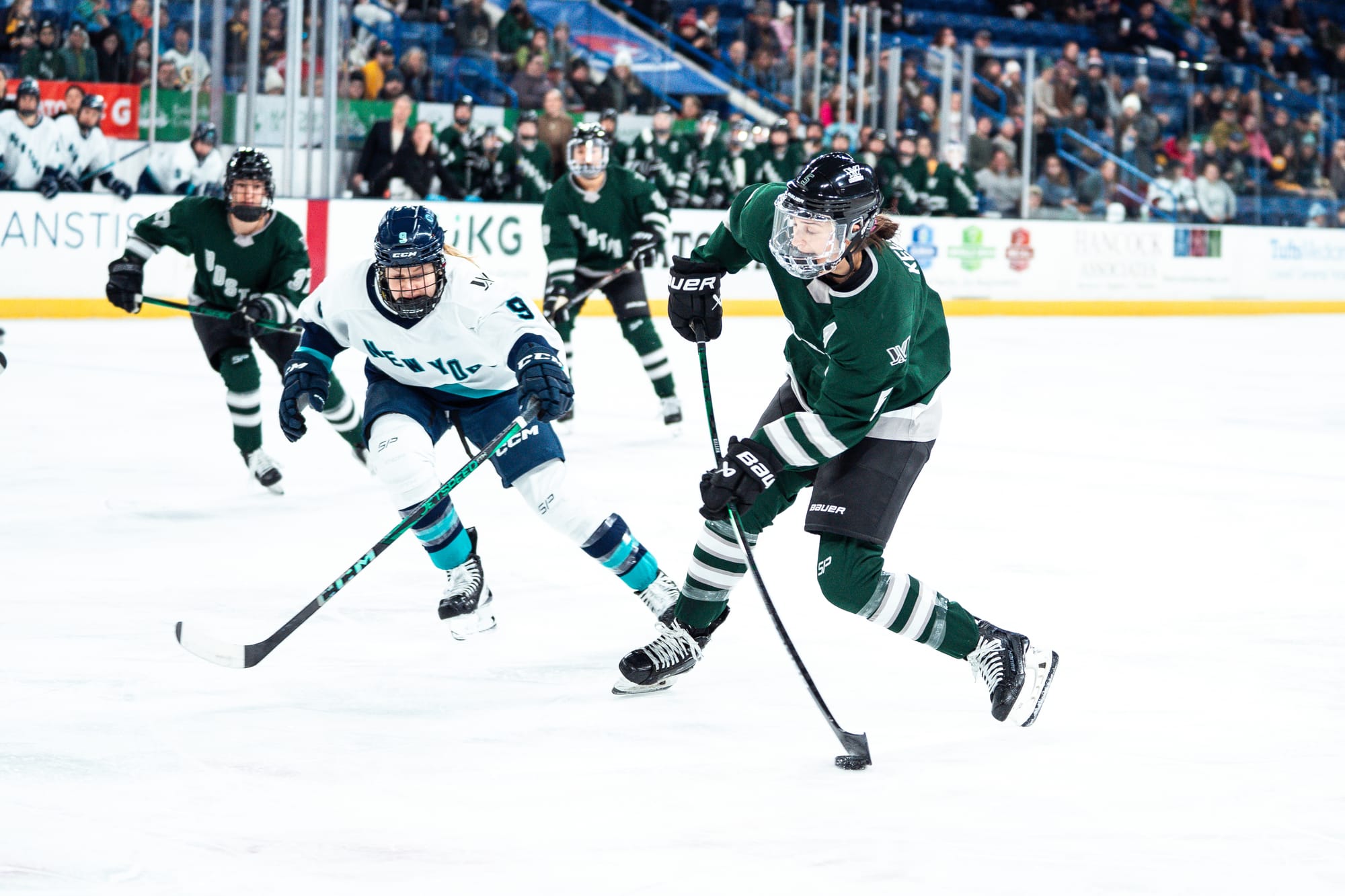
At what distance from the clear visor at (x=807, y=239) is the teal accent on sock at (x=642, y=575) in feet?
3.10

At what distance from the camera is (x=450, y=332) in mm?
3418

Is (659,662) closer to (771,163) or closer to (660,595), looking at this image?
(660,595)

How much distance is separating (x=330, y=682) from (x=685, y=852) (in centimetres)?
111

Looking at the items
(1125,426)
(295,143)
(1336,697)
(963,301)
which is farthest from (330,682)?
(963,301)

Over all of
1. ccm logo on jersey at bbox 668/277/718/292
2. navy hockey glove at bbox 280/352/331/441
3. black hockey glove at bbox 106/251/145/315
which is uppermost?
black hockey glove at bbox 106/251/145/315

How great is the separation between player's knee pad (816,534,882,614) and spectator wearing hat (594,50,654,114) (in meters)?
9.53

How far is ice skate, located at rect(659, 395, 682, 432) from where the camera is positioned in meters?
6.55

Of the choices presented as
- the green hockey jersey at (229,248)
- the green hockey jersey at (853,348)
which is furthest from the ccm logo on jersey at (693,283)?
the green hockey jersey at (229,248)

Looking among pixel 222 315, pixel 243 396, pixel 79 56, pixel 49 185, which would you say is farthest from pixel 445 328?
pixel 79 56

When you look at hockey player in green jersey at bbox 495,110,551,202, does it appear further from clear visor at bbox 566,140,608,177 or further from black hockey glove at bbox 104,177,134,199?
clear visor at bbox 566,140,608,177

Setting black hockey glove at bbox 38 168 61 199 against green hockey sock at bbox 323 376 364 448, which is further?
black hockey glove at bbox 38 168 61 199

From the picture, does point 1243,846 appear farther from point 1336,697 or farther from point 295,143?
point 295,143

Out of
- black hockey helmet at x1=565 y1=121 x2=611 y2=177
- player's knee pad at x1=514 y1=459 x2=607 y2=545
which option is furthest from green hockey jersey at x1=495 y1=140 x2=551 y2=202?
player's knee pad at x1=514 y1=459 x2=607 y2=545

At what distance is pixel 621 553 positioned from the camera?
3.45 metres
